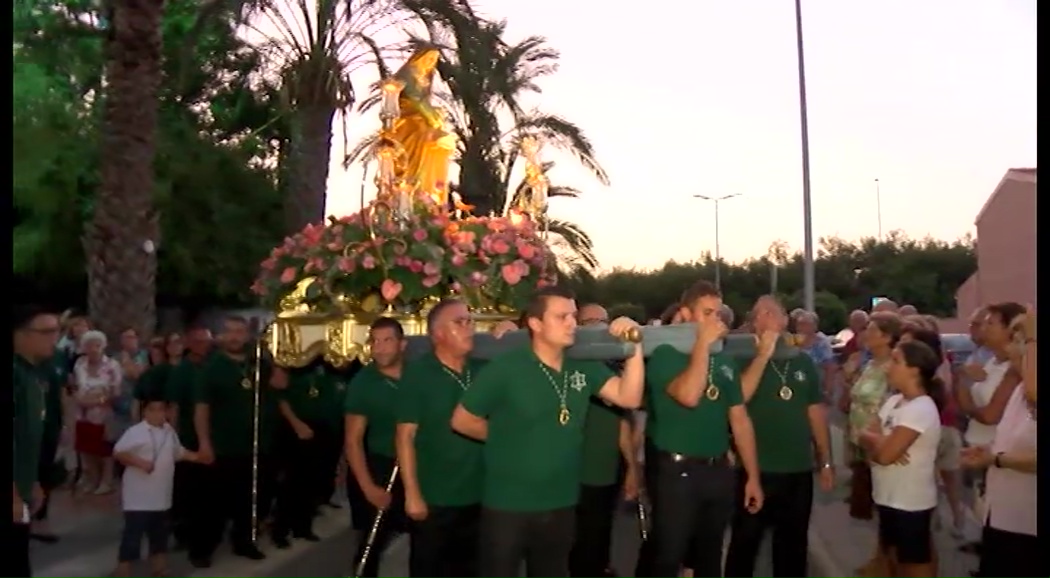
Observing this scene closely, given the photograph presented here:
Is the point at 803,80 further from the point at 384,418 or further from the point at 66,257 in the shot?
the point at 384,418

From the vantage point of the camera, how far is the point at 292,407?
9062 mm

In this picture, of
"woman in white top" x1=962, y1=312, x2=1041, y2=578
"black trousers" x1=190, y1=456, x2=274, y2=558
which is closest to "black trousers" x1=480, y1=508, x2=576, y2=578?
"woman in white top" x1=962, y1=312, x2=1041, y2=578

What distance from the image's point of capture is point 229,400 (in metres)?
8.36

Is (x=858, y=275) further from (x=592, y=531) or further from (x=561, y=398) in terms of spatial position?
(x=561, y=398)

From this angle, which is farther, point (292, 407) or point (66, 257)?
point (66, 257)

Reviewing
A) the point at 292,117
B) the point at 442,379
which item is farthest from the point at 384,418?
the point at 292,117

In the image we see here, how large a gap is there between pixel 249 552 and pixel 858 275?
3838cm

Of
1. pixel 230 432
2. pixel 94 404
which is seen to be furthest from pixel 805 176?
pixel 230 432

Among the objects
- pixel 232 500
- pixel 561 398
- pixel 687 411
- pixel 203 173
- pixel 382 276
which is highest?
pixel 203 173

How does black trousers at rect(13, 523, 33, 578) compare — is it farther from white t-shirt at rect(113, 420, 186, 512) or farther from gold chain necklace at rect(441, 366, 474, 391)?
white t-shirt at rect(113, 420, 186, 512)

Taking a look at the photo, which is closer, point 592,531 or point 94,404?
point 592,531

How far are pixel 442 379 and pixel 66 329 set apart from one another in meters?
7.55

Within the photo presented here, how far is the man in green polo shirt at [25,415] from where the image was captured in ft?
15.9

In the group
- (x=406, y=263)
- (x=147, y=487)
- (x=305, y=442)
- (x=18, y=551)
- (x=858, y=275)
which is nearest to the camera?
(x=18, y=551)
